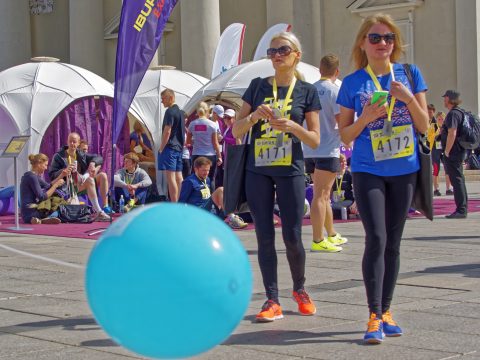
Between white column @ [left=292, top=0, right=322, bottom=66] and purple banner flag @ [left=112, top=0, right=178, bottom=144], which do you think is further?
white column @ [left=292, top=0, right=322, bottom=66]

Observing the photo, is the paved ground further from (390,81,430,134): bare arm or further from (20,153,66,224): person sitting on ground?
(20,153,66,224): person sitting on ground

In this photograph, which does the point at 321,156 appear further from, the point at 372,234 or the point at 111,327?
the point at 111,327

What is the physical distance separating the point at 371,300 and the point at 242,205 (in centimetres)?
125

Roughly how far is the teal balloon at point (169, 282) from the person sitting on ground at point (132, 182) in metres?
12.6

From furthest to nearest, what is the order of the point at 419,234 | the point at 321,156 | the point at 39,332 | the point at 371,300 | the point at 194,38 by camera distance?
the point at 194,38
the point at 419,234
the point at 321,156
the point at 39,332
the point at 371,300

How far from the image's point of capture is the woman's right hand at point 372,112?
567 cm

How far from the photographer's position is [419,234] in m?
12.0

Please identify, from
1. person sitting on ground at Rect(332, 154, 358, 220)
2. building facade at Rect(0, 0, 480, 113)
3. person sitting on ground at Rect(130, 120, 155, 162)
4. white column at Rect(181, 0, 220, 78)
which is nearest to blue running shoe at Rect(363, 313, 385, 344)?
person sitting on ground at Rect(332, 154, 358, 220)

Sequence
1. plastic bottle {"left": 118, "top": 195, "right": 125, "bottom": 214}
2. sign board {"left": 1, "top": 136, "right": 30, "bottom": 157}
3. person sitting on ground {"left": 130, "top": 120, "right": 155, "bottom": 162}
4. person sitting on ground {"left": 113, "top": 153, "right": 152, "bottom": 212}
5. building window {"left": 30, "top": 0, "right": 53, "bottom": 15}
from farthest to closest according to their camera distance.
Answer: building window {"left": 30, "top": 0, "right": 53, "bottom": 15} < person sitting on ground {"left": 130, "top": 120, "right": 155, "bottom": 162} < plastic bottle {"left": 118, "top": 195, "right": 125, "bottom": 214} < person sitting on ground {"left": 113, "top": 153, "right": 152, "bottom": 212} < sign board {"left": 1, "top": 136, "right": 30, "bottom": 157}

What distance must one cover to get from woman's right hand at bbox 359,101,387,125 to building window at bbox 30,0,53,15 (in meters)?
32.9

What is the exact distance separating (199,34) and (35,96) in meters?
9.48

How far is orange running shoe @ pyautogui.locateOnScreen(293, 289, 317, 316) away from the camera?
6457 millimetres

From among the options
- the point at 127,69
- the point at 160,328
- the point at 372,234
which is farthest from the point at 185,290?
the point at 127,69

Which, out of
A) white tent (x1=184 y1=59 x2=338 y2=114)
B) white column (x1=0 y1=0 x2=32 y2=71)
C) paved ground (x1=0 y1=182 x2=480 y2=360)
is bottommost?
paved ground (x1=0 y1=182 x2=480 y2=360)
